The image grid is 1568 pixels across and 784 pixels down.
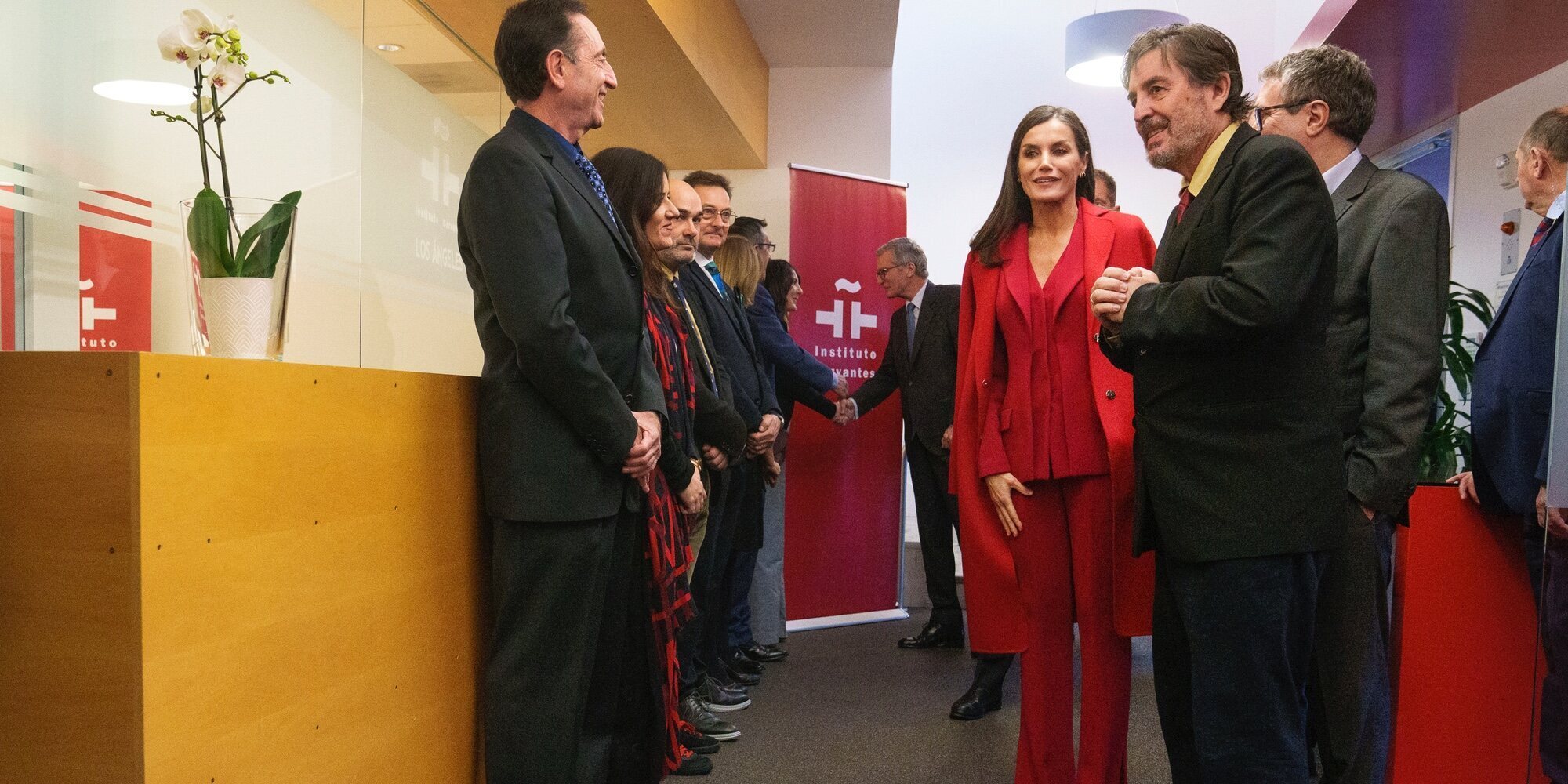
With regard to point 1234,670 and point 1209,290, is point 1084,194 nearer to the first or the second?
point 1209,290

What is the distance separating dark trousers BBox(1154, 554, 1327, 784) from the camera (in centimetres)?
160

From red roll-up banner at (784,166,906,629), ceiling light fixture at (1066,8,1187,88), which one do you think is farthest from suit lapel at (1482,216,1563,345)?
ceiling light fixture at (1066,8,1187,88)

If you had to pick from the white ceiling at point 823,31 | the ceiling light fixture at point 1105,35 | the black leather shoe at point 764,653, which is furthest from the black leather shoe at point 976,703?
the ceiling light fixture at point 1105,35

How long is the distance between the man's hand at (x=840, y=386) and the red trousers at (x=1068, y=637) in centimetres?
233

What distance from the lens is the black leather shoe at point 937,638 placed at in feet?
15.4

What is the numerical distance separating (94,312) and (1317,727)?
2321 mm

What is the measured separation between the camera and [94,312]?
167 cm

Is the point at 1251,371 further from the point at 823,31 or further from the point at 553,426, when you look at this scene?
the point at 823,31

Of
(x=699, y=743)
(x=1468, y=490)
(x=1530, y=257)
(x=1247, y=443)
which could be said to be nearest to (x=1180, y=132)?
(x=1247, y=443)

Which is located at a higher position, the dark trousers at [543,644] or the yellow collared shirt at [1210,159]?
the yellow collared shirt at [1210,159]

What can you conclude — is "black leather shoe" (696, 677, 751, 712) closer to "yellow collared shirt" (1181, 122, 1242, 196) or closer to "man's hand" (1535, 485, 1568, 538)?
"yellow collared shirt" (1181, 122, 1242, 196)

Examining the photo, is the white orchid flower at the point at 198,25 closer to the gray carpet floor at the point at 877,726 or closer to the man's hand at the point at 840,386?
the gray carpet floor at the point at 877,726

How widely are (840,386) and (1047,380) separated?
246 centimetres

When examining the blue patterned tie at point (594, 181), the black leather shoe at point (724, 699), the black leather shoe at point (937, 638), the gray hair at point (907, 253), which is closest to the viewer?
the blue patterned tie at point (594, 181)
